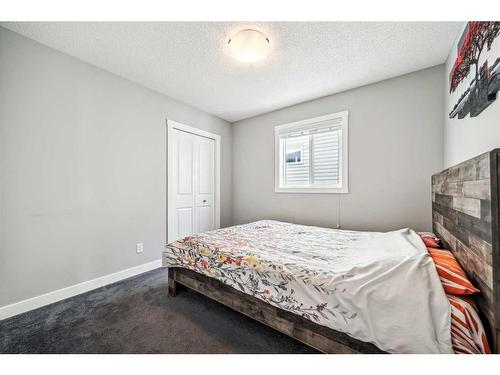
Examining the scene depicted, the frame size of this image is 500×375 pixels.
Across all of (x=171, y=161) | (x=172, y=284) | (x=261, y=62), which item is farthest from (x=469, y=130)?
(x=171, y=161)

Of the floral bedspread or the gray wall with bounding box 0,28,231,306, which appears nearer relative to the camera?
the floral bedspread

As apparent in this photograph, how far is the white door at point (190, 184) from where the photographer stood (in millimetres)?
3088

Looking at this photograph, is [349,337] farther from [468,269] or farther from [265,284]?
[468,269]

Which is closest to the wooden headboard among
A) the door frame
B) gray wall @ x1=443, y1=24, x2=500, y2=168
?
gray wall @ x1=443, y1=24, x2=500, y2=168

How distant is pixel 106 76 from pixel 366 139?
3260 millimetres

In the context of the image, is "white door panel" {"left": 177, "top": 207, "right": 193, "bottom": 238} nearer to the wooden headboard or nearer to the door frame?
the door frame

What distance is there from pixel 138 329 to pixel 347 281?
1.54 m

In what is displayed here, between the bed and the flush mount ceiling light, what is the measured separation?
1.68m

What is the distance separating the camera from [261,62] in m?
2.17

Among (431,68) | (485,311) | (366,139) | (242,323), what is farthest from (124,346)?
(431,68)

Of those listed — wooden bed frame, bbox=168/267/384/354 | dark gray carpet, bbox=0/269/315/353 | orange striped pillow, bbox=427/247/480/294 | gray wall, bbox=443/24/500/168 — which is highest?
gray wall, bbox=443/24/500/168

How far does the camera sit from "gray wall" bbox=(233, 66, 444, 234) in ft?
7.58

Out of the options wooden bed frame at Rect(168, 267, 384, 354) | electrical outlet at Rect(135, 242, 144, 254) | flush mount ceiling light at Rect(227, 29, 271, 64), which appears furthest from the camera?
electrical outlet at Rect(135, 242, 144, 254)
